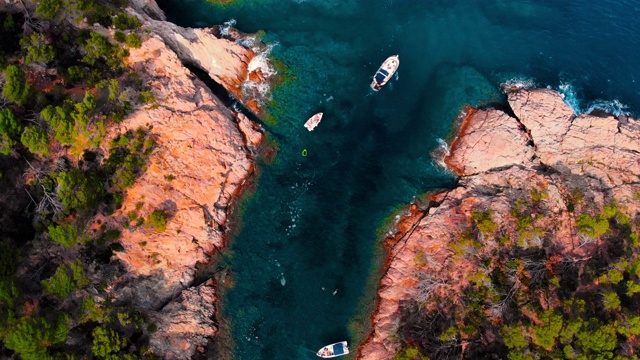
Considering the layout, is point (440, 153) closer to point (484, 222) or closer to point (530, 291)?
point (484, 222)

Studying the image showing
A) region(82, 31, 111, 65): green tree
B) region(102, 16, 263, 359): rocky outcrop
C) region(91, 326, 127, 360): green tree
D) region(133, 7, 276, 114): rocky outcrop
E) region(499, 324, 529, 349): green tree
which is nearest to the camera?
region(91, 326, 127, 360): green tree

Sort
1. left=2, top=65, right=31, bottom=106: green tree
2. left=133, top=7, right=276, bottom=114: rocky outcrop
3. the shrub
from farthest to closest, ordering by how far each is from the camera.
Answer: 1. left=133, top=7, right=276, bottom=114: rocky outcrop
2. the shrub
3. left=2, top=65, right=31, bottom=106: green tree

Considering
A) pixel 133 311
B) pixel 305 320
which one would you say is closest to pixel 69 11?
pixel 133 311

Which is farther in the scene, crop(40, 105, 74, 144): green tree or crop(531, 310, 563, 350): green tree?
crop(531, 310, 563, 350): green tree

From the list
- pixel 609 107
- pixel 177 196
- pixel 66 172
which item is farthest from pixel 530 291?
pixel 66 172

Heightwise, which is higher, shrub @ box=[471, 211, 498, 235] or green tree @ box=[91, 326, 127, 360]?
shrub @ box=[471, 211, 498, 235]

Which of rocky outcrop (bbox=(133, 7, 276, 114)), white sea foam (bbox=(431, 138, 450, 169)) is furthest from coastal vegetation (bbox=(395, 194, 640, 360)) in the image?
rocky outcrop (bbox=(133, 7, 276, 114))

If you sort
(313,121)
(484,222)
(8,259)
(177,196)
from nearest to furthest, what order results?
1. (8,259)
2. (484,222)
3. (177,196)
4. (313,121)

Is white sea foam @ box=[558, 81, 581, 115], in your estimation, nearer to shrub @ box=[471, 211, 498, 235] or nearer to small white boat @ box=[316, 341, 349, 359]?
shrub @ box=[471, 211, 498, 235]
